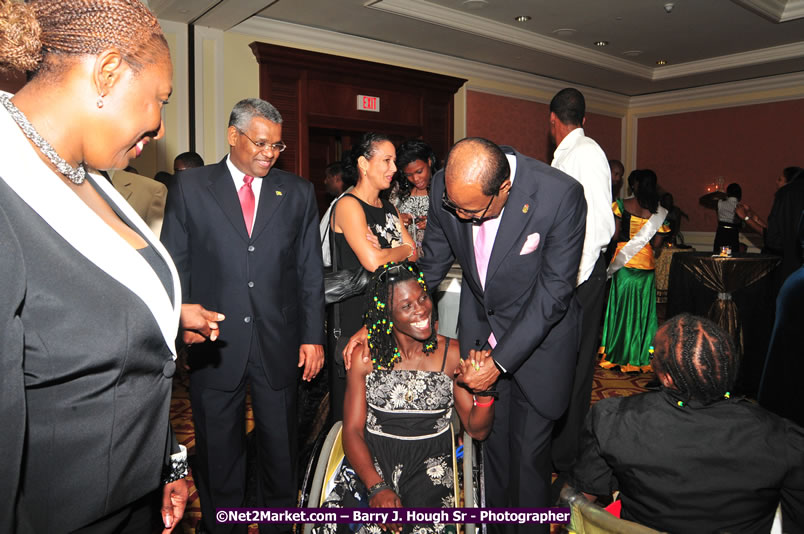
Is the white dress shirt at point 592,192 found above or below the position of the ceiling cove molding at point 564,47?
below

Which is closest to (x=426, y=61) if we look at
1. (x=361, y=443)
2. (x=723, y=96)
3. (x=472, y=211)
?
(x=723, y=96)

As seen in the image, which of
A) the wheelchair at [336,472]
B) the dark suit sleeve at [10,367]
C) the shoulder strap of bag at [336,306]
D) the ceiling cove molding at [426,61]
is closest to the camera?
the dark suit sleeve at [10,367]

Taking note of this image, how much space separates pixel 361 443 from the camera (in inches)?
79.3

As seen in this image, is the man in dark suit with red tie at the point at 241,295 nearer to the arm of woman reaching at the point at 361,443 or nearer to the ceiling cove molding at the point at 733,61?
the arm of woman reaching at the point at 361,443

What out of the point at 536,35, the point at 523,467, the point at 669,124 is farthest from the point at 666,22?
the point at 523,467

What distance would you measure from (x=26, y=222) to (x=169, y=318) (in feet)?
0.98

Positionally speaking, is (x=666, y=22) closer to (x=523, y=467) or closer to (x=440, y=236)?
(x=440, y=236)

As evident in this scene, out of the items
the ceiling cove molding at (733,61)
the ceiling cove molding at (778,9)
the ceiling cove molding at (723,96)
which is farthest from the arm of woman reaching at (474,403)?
the ceiling cove molding at (723,96)

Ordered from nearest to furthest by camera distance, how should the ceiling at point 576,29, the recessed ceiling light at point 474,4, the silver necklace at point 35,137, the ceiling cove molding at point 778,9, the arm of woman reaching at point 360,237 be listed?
the silver necklace at point 35,137, the arm of woman reaching at point 360,237, the ceiling at point 576,29, the recessed ceiling light at point 474,4, the ceiling cove molding at point 778,9

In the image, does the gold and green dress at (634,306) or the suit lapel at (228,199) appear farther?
the gold and green dress at (634,306)

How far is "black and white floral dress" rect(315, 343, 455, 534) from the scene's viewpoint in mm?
1914

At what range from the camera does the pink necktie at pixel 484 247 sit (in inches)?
84.5

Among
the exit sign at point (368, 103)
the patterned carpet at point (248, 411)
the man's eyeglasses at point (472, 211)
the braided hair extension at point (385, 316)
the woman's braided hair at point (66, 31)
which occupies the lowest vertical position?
the patterned carpet at point (248, 411)

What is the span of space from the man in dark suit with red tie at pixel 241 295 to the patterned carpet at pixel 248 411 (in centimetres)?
50
